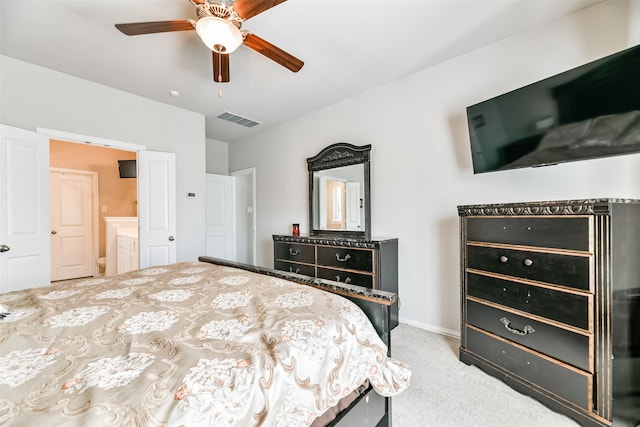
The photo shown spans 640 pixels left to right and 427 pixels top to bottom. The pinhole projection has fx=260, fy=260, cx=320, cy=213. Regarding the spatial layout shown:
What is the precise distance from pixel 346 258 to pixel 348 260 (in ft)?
0.10

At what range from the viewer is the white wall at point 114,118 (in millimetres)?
2697

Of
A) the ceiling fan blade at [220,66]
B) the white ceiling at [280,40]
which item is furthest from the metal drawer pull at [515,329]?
the ceiling fan blade at [220,66]

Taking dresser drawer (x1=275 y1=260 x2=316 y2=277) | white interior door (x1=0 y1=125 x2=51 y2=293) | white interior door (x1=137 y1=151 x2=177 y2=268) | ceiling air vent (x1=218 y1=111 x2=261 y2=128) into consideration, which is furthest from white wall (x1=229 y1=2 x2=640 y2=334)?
white interior door (x1=0 y1=125 x2=51 y2=293)

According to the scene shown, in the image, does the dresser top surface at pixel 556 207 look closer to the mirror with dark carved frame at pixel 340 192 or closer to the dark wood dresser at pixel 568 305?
the dark wood dresser at pixel 568 305

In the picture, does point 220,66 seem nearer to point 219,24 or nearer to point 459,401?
point 219,24

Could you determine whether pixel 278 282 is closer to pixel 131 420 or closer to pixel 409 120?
pixel 131 420

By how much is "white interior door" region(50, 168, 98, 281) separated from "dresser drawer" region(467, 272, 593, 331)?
6.73 meters

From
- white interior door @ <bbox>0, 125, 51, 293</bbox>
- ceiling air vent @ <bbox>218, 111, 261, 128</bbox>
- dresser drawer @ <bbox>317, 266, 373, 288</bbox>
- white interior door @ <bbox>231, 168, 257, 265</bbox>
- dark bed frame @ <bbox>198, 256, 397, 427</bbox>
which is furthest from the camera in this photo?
white interior door @ <bbox>231, 168, 257, 265</bbox>

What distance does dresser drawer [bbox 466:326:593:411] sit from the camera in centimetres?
149

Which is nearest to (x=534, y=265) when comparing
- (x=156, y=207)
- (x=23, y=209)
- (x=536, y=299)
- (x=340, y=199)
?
(x=536, y=299)

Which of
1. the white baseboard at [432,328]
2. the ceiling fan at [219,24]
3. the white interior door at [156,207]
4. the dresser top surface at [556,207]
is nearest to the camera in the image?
the dresser top surface at [556,207]

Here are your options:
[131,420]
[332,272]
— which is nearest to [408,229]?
[332,272]

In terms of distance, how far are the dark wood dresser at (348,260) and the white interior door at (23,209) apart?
2.54 metres

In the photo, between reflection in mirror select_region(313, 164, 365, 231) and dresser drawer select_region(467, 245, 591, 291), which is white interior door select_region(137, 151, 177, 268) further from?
dresser drawer select_region(467, 245, 591, 291)
